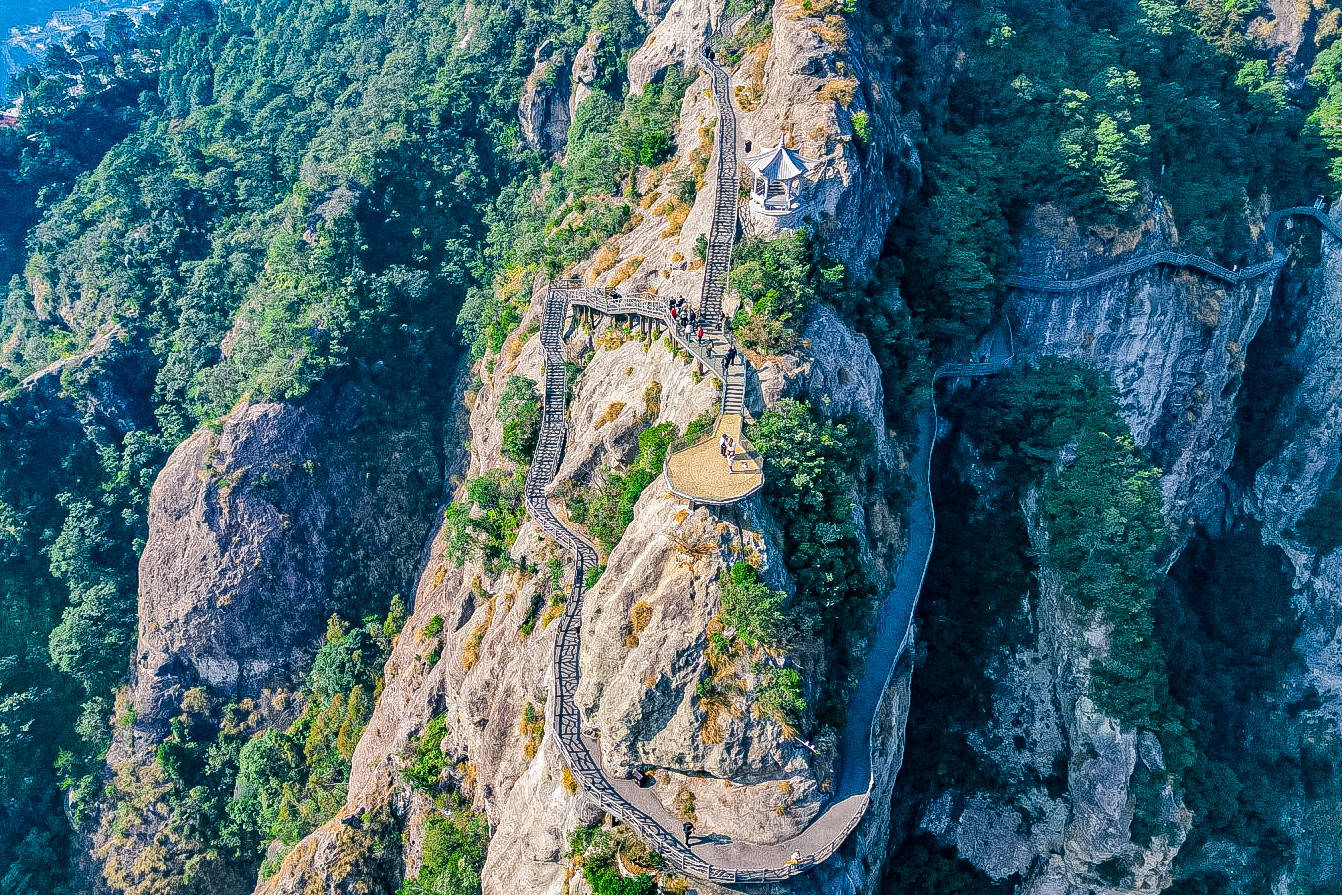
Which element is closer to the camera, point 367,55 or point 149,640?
point 149,640

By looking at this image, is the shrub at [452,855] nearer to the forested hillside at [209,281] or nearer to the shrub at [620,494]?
the shrub at [620,494]

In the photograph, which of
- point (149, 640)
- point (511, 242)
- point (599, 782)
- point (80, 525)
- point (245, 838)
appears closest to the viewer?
point (599, 782)

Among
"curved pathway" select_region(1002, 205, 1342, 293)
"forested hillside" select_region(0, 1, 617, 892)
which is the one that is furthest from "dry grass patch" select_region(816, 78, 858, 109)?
"forested hillside" select_region(0, 1, 617, 892)

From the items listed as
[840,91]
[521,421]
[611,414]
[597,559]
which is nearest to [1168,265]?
[840,91]

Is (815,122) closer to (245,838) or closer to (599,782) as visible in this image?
(599,782)

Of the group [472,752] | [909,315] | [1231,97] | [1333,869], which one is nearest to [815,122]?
[909,315]

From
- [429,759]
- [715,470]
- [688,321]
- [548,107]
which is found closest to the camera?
[715,470]

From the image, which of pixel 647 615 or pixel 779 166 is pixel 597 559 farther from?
pixel 779 166
